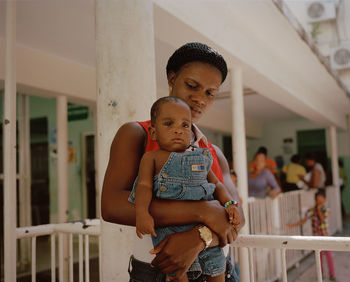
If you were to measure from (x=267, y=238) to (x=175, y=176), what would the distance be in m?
0.82

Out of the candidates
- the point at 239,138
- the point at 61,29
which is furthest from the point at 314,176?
the point at 61,29

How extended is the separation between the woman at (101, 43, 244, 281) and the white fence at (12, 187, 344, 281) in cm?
52

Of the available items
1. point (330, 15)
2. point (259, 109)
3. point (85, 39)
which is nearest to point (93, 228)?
point (85, 39)

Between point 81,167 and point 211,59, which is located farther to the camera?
point 81,167

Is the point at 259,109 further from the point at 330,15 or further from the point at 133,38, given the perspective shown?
the point at 133,38

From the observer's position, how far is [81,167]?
7477 millimetres

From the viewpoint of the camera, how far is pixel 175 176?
1.09 metres

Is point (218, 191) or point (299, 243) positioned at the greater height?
point (218, 191)

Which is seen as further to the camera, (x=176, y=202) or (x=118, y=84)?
(x=118, y=84)

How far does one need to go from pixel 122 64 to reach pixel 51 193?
20.9 feet

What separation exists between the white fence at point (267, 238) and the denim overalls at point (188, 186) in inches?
23.9

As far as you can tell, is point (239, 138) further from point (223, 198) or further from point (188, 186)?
point (188, 186)

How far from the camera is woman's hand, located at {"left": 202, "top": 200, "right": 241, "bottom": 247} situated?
3.63 feet

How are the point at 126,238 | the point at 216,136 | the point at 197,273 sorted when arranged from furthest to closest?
the point at 216,136
the point at 126,238
the point at 197,273
